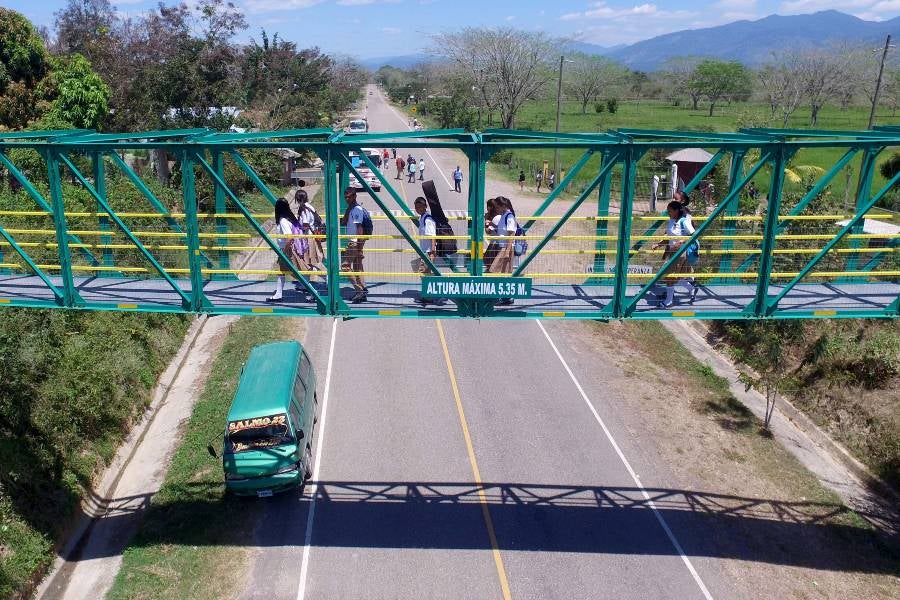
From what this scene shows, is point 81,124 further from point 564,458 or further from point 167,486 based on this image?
point 564,458

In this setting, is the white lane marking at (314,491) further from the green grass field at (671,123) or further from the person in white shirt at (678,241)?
the green grass field at (671,123)

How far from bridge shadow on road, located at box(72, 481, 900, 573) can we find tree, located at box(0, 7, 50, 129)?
23081 mm

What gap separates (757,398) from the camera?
20172 millimetres

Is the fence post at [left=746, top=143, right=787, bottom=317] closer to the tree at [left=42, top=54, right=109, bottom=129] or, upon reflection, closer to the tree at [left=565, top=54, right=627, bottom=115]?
the tree at [left=42, top=54, right=109, bottom=129]

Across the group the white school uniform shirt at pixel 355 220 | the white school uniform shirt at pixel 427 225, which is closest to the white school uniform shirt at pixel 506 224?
the white school uniform shirt at pixel 427 225

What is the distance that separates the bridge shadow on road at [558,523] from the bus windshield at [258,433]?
1.56 meters

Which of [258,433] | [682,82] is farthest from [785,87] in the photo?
[258,433]

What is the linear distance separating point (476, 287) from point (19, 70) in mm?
29309

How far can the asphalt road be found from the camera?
12961 millimetres

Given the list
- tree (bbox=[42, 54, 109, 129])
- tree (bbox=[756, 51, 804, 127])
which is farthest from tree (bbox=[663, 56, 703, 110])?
tree (bbox=[42, 54, 109, 129])

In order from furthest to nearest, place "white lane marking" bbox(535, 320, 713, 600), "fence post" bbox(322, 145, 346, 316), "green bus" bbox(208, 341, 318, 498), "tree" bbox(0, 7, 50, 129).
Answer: "tree" bbox(0, 7, 50, 129) < "green bus" bbox(208, 341, 318, 498) < "white lane marking" bbox(535, 320, 713, 600) < "fence post" bbox(322, 145, 346, 316)

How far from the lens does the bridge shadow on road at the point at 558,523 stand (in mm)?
13898

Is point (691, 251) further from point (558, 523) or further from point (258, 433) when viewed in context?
point (258, 433)

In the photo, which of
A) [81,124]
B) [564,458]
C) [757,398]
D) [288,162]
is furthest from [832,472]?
[288,162]
